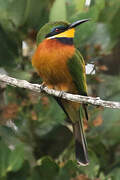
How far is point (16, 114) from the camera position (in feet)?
5.17

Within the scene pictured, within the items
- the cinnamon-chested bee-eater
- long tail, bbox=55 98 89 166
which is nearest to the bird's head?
the cinnamon-chested bee-eater

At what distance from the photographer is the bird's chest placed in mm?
1290

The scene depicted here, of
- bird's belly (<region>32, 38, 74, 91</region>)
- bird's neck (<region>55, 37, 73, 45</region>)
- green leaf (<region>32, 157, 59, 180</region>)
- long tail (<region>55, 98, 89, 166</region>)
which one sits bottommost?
green leaf (<region>32, 157, 59, 180</region>)

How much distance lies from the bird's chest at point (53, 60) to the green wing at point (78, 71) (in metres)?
0.02

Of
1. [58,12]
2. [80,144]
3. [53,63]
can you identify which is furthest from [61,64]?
[80,144]

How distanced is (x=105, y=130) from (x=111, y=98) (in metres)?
0.14

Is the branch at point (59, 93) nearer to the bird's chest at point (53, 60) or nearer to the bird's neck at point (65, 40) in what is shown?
the bird's chest at point (53, 60)

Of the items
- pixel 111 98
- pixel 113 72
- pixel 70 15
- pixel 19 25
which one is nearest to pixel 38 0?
pixel 19 25

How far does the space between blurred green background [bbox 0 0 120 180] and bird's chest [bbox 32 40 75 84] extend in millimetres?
56

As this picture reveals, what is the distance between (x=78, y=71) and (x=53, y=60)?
0.10 m

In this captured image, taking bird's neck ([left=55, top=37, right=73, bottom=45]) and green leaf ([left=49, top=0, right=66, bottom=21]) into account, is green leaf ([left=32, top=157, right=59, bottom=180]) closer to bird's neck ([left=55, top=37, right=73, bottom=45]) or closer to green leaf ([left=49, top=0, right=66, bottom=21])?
bird's neck ([left=55, top=37, right=73, bottom=45])

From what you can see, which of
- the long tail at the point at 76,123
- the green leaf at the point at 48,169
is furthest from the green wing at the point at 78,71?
the green leaf at the point at 48,169

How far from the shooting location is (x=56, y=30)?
1.15 metres

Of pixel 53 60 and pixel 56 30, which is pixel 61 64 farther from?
pixel 56 30
